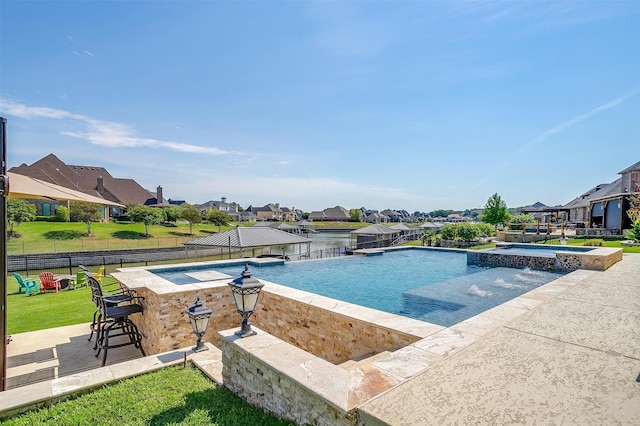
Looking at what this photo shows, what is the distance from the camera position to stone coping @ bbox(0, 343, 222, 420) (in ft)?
9.83

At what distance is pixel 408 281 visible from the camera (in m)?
9.25

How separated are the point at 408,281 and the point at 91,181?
157 feet

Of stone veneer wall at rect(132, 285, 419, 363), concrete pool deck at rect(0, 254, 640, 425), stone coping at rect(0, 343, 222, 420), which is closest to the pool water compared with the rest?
stone veneer wall at rect(132, 285, 419, 363)

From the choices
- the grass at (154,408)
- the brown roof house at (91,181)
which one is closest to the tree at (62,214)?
the brown roof house at (91,181)

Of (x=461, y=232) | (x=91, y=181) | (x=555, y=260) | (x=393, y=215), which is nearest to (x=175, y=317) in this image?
(x=555, y=260)

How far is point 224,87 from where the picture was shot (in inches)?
503

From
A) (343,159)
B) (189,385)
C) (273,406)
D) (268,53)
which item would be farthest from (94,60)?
(343,159)

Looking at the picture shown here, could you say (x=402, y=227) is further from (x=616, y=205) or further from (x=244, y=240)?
(x=244, y=240)

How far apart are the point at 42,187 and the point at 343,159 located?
18042mm

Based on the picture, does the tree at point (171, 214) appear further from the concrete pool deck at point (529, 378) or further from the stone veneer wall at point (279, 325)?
the concrete pool deck at point (529, 378)

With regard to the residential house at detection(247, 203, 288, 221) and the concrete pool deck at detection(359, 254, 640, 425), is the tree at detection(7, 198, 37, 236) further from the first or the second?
the residential house at detection(247, 203, 288, 221)

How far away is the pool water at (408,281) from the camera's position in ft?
21.2

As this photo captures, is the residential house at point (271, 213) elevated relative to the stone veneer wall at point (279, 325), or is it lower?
elevated

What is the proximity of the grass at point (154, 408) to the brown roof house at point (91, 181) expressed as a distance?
4204 cm
